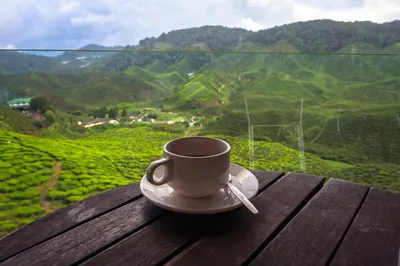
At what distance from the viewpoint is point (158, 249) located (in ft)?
1.58

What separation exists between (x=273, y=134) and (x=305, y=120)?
24cm

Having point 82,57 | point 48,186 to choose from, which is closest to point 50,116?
point 82,57

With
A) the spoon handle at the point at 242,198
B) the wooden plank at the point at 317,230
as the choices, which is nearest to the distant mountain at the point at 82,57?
the spoon handle at the point at 242,198

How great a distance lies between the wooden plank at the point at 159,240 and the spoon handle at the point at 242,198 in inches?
1.4

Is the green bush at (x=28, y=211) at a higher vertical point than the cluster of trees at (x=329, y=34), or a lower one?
lower

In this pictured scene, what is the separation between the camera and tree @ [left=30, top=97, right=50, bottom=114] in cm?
191

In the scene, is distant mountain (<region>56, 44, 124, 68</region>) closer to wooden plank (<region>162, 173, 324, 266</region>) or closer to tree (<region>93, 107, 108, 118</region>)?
tree (<region>93, 107, 108, 118</region>)

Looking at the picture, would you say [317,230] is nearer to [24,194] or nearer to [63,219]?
[63,219]

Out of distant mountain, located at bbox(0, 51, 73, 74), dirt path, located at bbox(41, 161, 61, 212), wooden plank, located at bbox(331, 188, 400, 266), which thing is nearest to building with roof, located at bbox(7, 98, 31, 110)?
distant mountain, located at bbox(0, 51, 73, 74)

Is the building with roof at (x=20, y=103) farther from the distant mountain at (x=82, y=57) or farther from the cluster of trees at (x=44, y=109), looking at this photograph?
the distant mountain at (x=82, y=57)

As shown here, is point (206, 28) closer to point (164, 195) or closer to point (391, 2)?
point (391, 2)

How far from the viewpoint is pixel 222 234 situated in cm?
52

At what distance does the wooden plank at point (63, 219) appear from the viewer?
1.64 feet

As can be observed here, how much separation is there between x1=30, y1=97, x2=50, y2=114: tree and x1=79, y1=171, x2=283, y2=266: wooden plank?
166 cm
